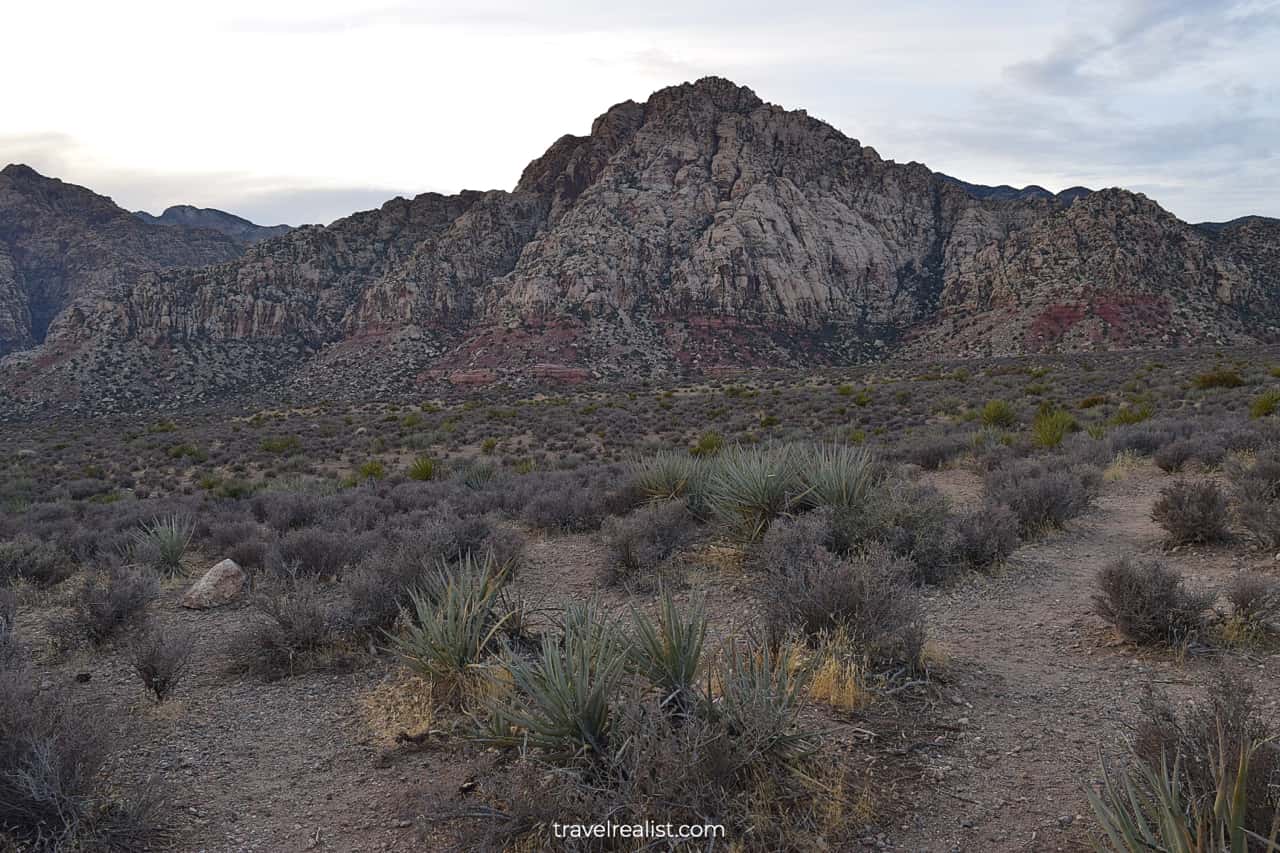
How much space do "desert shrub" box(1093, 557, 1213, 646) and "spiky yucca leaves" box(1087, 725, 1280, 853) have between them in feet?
7.18

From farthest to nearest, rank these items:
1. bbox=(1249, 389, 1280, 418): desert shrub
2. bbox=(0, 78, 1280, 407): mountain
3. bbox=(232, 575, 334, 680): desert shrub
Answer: bbox=(0, 78, 1280, 407): mountain, bbox=(1249, 389, 1280, 418): desert shrub, bbox=(232, 575, 334, 680): desert shrub

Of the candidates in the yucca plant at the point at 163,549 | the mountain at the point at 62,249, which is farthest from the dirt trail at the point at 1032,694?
the mountain at the point at 62,249

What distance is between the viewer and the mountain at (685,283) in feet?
204

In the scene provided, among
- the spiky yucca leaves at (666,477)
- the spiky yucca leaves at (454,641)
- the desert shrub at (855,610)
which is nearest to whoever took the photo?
the desert shrub at (855,610)

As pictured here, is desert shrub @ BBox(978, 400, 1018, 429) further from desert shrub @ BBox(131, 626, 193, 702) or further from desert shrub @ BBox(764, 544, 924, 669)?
desert shrub @ BBox(131, 626, 193, 702)

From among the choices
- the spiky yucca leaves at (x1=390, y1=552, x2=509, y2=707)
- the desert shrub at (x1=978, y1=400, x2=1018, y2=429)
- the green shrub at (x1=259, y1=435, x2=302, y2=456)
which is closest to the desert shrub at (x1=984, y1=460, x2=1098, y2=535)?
the spiky yucca leaves at (x1=390, y1=552, x2=509, y2=707)

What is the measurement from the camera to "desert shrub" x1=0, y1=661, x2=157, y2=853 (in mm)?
3055

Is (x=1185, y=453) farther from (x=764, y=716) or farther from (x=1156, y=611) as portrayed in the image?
(x=764, y=716)

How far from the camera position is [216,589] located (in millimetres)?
7141

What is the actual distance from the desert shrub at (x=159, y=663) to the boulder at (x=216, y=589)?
2.07 m

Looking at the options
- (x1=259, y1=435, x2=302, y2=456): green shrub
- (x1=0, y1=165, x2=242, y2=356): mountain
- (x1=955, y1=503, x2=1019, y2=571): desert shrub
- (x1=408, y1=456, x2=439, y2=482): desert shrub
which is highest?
(x1=0, y1=165, x2=242, y2=356): mountain

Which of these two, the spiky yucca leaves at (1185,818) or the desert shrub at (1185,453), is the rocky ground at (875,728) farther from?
the desert shrub at (1185,453)

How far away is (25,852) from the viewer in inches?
119

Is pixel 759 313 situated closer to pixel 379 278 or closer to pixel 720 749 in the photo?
pixel 379 278
